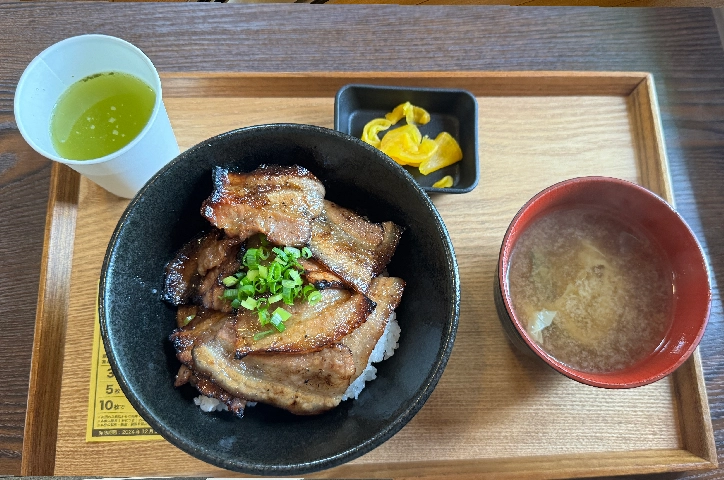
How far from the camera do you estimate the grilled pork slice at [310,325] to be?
52.6 inches

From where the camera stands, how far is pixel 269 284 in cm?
137

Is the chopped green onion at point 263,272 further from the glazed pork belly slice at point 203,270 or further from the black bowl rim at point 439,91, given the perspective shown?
the black bowl rim at point 439,91

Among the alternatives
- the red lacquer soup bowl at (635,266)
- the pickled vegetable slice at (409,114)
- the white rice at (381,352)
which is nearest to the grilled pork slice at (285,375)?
the white rice at (381,352)

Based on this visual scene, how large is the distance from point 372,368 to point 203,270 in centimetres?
56

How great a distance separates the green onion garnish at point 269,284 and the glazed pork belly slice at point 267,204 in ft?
0.14

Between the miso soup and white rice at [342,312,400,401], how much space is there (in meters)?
0.37

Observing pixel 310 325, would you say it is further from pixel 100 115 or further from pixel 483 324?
pixel 100 115

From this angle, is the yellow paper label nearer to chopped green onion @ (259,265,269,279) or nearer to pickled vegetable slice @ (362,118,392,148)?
chopped green onion @ (259,265,269,279)

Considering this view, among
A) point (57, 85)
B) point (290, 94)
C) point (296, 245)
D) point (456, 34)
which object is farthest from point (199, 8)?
point (296, 245)

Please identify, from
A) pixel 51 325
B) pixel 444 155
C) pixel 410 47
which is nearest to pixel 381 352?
pixel 444 155

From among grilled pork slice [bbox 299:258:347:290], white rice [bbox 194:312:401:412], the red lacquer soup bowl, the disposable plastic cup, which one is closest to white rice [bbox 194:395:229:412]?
white rice [bbox 194:312:401:412]

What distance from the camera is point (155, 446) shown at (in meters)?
1.62

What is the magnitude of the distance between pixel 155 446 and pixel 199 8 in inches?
64.9

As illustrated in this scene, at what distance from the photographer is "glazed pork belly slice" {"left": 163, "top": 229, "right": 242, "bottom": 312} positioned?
1.44 m
